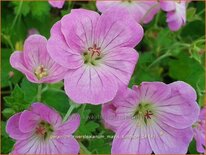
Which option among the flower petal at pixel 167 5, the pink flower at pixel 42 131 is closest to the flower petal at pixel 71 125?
the pink flower at pixel 42 131

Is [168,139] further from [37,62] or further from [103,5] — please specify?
[103,5]

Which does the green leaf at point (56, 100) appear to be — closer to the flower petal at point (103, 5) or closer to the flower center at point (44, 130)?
the flower center at point (44, 130)

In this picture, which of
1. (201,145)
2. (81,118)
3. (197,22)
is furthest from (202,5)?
(81,118)

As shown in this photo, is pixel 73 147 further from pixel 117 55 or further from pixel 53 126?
pixel 117 55

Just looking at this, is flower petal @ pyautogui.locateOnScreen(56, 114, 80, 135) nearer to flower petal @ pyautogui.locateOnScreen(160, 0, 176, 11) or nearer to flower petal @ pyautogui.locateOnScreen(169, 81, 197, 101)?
flower petal @ pyautogui.locateOnScreen(169, 81, 197, 101)

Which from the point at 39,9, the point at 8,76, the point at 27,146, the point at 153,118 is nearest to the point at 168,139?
the point at 153,118

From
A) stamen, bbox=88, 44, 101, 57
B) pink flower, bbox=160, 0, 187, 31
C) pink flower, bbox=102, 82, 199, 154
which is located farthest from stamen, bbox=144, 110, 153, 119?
pink flower, bbox=160, 0, 187, 31

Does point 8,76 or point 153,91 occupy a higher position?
point 153,91
